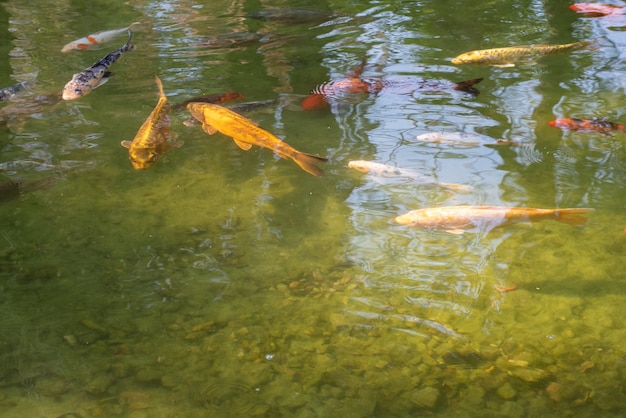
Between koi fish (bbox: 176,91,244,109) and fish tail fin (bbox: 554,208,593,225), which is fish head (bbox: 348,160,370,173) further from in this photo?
koi fish (bbox: 176,91,244,109)

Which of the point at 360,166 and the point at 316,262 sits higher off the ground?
the point at 360,166

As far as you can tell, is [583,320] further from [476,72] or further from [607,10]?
[607,10]

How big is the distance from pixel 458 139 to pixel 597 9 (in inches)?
200

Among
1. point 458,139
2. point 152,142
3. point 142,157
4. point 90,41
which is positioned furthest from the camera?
point 90,41

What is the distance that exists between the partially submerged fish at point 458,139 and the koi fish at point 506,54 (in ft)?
4.97

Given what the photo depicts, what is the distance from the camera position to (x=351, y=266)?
3.97 meters

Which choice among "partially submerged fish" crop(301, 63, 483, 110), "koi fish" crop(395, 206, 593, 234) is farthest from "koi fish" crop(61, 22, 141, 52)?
"koi fish" crop(395, 206, 593, 234)

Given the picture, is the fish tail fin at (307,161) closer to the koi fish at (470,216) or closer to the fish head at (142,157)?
the koi fish at (470,216)

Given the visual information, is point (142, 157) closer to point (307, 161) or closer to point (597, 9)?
point (307, 161)

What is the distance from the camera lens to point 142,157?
465 centimetres

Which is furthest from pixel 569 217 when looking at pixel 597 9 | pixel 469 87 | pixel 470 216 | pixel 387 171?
pixel 597 9

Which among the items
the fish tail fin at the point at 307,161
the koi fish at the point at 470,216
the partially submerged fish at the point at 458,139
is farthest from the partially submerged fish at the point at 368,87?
→ the koi fish at the point at 470,216

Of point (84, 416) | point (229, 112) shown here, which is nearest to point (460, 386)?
point (84, 416)

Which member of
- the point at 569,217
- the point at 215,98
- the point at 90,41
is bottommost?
the point at 569,217
